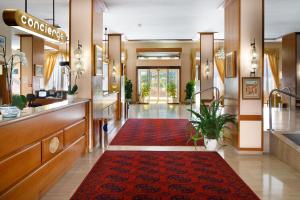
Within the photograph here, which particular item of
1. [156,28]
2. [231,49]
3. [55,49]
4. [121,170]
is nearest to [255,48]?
[231,49]

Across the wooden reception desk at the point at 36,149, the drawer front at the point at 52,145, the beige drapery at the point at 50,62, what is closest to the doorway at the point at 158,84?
the beige drapery at the point at 50,62

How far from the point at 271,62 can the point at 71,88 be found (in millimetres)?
14921

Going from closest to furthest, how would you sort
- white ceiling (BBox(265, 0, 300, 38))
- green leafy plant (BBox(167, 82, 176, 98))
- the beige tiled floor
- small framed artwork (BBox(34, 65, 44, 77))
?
the beige tiled floor → white ceiling (BBox(265, 0, 300, 38)) → small framed artwork (BBox(34, 65, 44, 77)) → green leafy plant (BBox(167, 82, 176, 98))

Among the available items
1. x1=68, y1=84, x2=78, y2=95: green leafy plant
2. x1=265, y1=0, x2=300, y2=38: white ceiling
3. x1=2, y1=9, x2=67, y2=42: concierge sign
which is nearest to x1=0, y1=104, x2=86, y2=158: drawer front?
x1=68, y1=84, x2=78, y2=95: green leafy plant

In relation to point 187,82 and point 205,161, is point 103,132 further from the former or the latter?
point 187,82

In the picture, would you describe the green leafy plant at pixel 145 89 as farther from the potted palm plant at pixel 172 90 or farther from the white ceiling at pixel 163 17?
the white ceiling at pixel 163 17

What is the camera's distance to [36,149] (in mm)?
3740

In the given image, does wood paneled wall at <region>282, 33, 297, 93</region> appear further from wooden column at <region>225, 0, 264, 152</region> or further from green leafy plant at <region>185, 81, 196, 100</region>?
wooden column at <region>225, 0, 264, 152</region>

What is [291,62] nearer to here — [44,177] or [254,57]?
[254,57]

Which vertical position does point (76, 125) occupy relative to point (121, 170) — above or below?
above

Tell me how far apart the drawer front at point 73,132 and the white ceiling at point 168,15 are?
363 cm

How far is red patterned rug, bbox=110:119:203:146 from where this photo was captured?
7.46 metres

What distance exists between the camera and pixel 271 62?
1855 centimetres

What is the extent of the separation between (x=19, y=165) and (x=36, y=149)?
1.62 ft
